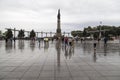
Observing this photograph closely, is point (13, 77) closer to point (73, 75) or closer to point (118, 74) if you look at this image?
point (73, 75)

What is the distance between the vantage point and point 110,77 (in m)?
8.24

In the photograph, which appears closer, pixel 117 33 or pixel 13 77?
pixel 13 77

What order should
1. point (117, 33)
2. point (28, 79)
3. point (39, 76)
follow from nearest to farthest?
point (28, 79)
point (39, 76)
point (117, 33)

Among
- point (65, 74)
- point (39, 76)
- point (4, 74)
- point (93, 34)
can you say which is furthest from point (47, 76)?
point (93, 34)

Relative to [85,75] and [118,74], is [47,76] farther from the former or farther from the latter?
[118,74]

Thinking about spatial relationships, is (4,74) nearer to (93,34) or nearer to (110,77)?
(110,77)

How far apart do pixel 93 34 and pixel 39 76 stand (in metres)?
117

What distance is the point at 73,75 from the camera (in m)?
8.63

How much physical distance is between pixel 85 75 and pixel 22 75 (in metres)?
2.77

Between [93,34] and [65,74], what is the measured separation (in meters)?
116

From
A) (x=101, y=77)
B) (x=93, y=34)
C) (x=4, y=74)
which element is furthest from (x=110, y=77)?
(x=93, y=34)

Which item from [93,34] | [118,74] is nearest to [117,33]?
[93,34]

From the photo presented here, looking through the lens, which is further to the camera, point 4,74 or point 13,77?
point 4,74

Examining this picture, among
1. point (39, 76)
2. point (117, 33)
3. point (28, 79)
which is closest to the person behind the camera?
point (28, 79)
